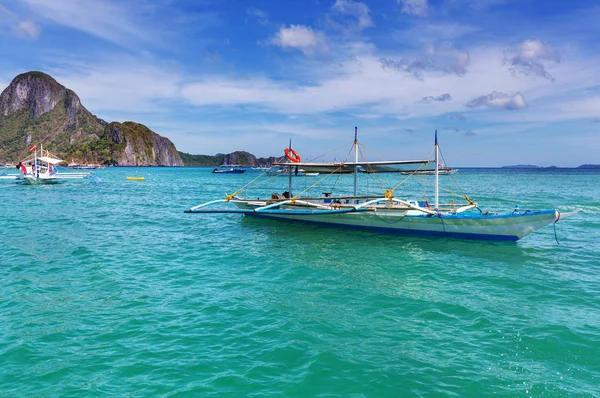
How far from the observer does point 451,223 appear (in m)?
22.8

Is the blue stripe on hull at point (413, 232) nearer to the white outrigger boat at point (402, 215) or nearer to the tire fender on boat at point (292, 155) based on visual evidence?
the white outrigger boat at point (402, 215)

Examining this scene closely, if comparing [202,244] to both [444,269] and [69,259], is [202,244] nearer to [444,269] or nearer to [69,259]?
[69,259]

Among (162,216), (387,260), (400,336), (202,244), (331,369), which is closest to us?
(331,369)

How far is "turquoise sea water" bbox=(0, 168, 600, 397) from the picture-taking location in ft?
26.1

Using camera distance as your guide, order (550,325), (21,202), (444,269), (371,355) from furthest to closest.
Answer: (21,202), (444,269), (550,325), (371,355)

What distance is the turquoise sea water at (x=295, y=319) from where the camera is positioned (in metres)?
7.95

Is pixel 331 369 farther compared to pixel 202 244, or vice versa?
pixel 202 244

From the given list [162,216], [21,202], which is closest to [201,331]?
[162,216]

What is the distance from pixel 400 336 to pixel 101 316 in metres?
8.40

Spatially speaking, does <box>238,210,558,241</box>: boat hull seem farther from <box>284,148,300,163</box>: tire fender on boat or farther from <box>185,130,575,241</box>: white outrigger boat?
<box>284,148,300,163</box>: tire fender on boat

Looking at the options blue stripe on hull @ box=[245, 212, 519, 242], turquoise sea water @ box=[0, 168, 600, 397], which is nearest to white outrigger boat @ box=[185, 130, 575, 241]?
blue stripe on hull @ box=[245, 212, 519, 242]

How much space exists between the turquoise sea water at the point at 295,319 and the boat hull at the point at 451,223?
59.5 inches

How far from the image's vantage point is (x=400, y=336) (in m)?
10.0

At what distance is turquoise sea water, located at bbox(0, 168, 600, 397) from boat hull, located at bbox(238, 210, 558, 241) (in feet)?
4.96
